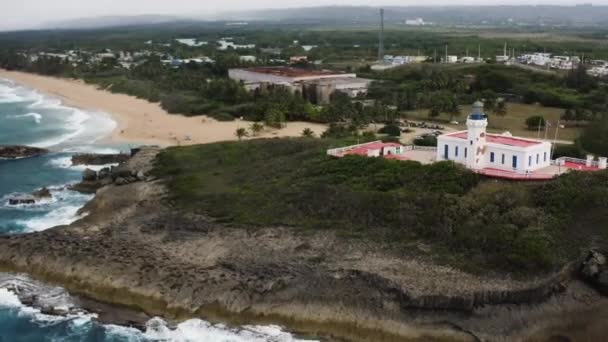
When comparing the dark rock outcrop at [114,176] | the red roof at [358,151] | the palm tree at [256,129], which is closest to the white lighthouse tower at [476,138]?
the red roof at [358,151]

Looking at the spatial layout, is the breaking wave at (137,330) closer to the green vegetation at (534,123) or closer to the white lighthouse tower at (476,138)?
the white lighthouse tower at (476,138)

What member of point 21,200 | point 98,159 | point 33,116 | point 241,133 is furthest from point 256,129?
point 33,116

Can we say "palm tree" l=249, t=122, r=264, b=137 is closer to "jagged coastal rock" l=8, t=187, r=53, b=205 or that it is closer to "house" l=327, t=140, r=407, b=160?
"house" l=327, t=140, r=407, b=160

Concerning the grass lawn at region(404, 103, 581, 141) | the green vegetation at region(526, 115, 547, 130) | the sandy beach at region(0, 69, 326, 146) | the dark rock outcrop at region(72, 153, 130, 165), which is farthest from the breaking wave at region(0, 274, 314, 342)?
the green vegetation at region(526, 115, 547, 130)

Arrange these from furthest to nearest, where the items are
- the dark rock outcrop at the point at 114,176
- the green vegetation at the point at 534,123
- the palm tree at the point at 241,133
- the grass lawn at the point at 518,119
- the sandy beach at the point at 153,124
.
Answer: the sandy beach at the point at 153,124 → the green vegetation at the point at 534,123 → the palm tree at the point at 241,133 → the grass lawn at the point at 518,119 → the dark rock outcrop at the point at 114,176

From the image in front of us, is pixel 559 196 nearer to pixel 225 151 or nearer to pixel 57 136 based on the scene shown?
pixel 225 151

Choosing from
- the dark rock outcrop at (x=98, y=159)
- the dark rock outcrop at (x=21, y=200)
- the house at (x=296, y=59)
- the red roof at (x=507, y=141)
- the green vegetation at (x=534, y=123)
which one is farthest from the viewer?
the house at (x=296, y=59)

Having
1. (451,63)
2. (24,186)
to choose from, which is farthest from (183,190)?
(451,63)

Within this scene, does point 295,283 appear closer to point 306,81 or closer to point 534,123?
point 534,123
